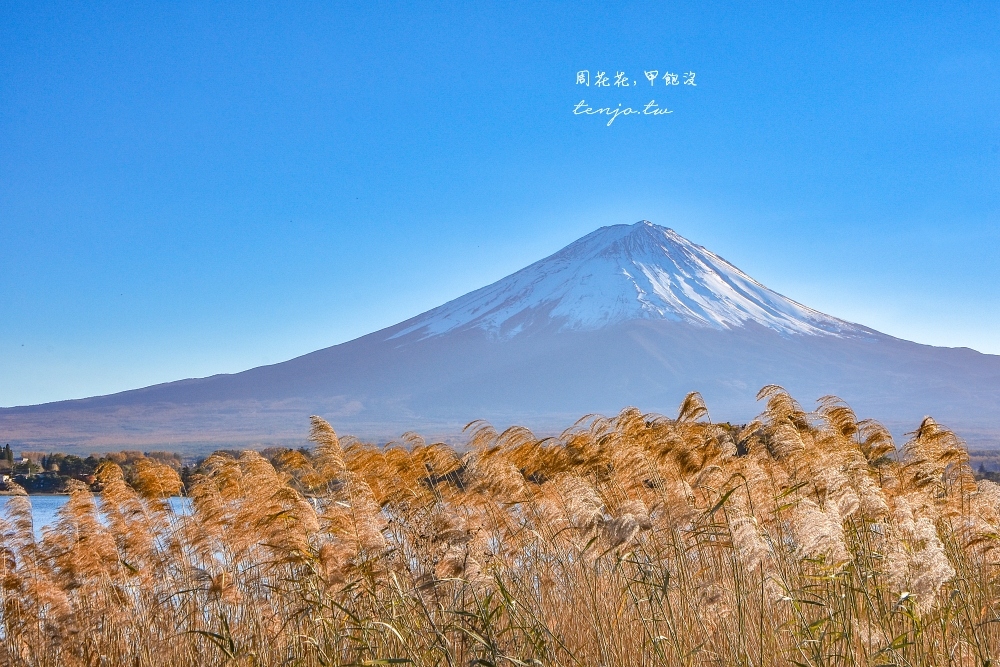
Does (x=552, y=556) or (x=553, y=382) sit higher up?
(x=552, y=556)

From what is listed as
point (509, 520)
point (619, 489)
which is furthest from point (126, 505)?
point (619, 489)

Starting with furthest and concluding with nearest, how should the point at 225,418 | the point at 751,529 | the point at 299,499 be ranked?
1. the point at 225,418
2. the point at 299,499
3. the point at 751,529

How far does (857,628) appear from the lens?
453 centimetres

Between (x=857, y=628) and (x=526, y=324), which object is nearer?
(x=857, y=628)

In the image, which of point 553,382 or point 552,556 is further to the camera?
point 553,382

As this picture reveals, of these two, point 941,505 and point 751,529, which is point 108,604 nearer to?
point 751,529

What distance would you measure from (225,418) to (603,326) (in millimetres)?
79000

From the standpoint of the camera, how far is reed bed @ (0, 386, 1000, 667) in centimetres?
457

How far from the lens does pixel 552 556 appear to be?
659 centimetres

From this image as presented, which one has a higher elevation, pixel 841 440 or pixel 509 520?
pixel 841 440

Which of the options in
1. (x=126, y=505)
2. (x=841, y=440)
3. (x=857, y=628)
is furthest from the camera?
(x=126, y=505)

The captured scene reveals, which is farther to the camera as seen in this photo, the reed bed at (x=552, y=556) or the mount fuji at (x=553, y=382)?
the mount fuji at (x=553, y=382)

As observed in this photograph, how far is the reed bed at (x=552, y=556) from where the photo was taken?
4.57m

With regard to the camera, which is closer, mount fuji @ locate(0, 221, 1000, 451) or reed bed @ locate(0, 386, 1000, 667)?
reed bed @ locate(0, 386, 1000, 667)
